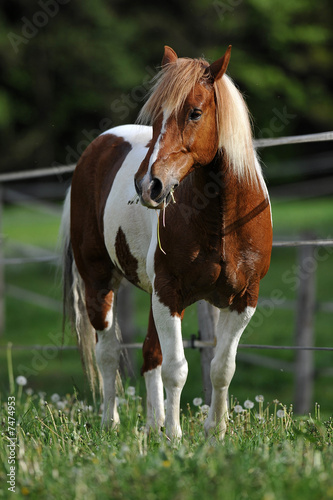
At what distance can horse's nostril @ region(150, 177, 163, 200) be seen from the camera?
8.88 feet

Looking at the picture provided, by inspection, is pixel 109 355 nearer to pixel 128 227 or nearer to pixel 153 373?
pixel 153 373

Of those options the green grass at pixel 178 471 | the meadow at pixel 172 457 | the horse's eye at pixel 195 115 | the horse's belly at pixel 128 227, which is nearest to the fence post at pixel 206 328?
the meadow at pixel 172 457

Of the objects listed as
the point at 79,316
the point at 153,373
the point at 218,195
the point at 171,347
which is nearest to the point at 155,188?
the point at 218,195

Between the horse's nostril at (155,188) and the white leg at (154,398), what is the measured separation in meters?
1.33

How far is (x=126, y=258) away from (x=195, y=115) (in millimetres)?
1139

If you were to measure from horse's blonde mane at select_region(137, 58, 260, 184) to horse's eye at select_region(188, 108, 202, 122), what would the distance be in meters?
0.06

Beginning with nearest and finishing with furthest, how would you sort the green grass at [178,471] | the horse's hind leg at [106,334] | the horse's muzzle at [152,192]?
the green grass at [178,471] < the horse's muzzle at [152,192] < the horse's hind leg at [106,334]

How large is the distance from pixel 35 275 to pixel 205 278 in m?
12.8

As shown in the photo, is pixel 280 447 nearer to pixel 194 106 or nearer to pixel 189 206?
pixel 189 206

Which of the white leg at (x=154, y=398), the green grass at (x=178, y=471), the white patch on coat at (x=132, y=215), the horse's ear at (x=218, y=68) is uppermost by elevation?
the horse's ear at (x=218, y=68)

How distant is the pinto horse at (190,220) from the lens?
2.85 metres

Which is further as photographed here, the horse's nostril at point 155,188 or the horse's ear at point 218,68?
the horse's ear at point 218,68

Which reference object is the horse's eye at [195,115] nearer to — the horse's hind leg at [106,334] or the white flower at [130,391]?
the horse's hind leg at [106,334]

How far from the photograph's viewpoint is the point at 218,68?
9.70ft
